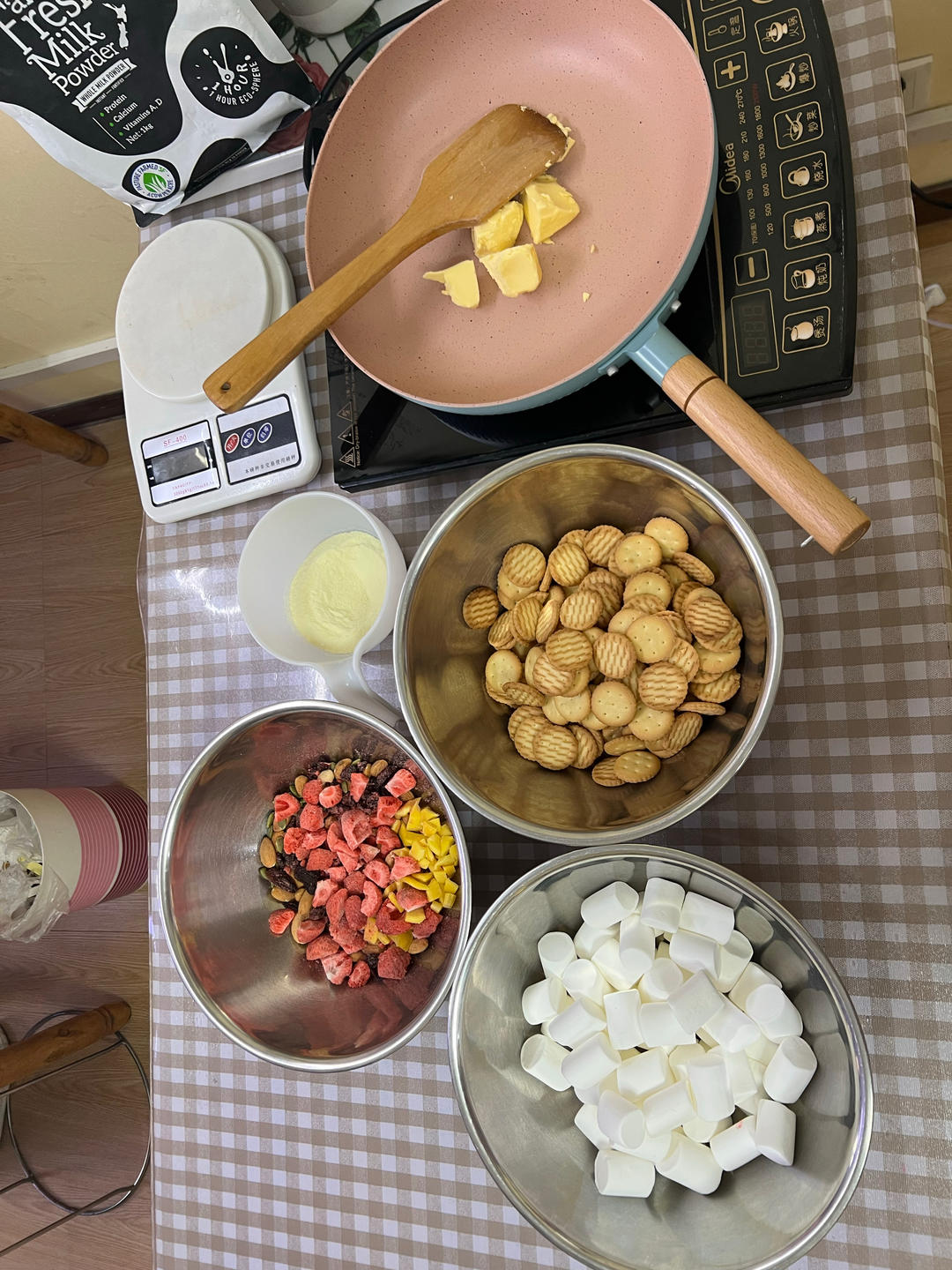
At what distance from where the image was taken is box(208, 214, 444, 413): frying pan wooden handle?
68 cm

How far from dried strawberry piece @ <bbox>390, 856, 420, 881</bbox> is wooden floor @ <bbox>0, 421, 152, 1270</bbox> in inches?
44.1

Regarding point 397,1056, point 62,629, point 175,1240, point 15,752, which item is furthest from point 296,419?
point 15,752

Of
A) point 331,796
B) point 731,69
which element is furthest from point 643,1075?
point 731,69

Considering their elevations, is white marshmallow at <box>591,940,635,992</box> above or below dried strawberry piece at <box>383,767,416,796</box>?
below

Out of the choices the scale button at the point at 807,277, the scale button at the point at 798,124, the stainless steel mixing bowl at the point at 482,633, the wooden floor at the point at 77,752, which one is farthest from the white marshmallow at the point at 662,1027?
the wooden floor at the point at 77,752


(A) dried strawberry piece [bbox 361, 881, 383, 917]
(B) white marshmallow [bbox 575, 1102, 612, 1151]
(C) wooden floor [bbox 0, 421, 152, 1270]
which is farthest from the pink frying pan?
(C) wooden floor [bbox 0, 421, 152, 1270]

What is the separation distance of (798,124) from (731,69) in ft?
0.26

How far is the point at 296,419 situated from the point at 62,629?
1.16m

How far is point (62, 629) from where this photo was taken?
5.82 ft

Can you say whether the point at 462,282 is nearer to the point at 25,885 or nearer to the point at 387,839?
the point at 387,839

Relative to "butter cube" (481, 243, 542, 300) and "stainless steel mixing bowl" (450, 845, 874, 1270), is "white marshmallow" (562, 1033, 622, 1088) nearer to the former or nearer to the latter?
"stainless steel mixing bowl" (450, 845, 874, 1270)

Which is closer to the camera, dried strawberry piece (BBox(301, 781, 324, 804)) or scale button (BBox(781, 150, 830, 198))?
scale button (BBox(781, 150, 830, 198))

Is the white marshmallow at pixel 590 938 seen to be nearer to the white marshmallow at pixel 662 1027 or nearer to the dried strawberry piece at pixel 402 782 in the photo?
the white marshmallow at pixel 662 1027

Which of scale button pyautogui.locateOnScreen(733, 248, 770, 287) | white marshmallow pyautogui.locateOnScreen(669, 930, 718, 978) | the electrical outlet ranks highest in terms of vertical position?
the electrical outlet
